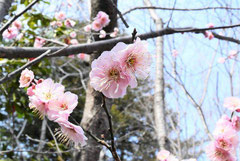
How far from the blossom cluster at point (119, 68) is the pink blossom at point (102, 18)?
1.37 metres

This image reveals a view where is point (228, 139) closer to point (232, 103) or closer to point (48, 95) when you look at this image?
point (232, 103)

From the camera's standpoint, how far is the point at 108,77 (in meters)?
0.61

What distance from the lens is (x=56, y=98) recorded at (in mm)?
670

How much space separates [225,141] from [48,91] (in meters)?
0.65

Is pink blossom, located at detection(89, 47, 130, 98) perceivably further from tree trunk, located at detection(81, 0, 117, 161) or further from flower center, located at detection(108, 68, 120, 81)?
tree trunk, located at detection(81, 0, 117, 161)

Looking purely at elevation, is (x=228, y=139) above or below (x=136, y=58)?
below

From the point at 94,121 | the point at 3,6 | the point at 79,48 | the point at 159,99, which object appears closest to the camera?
the point at 3,6

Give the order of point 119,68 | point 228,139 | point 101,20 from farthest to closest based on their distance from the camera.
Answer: point 101,20 → point 228,139 → point 119,68

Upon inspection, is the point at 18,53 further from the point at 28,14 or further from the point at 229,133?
the point at 28,14

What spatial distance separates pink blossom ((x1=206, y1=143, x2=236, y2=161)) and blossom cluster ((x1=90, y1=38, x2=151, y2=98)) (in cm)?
45

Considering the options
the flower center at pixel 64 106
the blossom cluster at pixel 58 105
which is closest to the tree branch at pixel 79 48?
the blossom cluster at pixel 58 105

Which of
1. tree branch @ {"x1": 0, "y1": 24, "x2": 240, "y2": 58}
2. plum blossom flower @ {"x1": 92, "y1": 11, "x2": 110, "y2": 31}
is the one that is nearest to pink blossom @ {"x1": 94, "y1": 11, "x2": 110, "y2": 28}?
plum blossom flower @ {"x1": 92, "y1": 11, "x2": 110, "y2": 31}

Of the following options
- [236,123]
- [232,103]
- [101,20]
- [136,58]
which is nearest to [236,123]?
[236,123]

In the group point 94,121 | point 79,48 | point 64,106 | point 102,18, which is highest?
point 102,18
